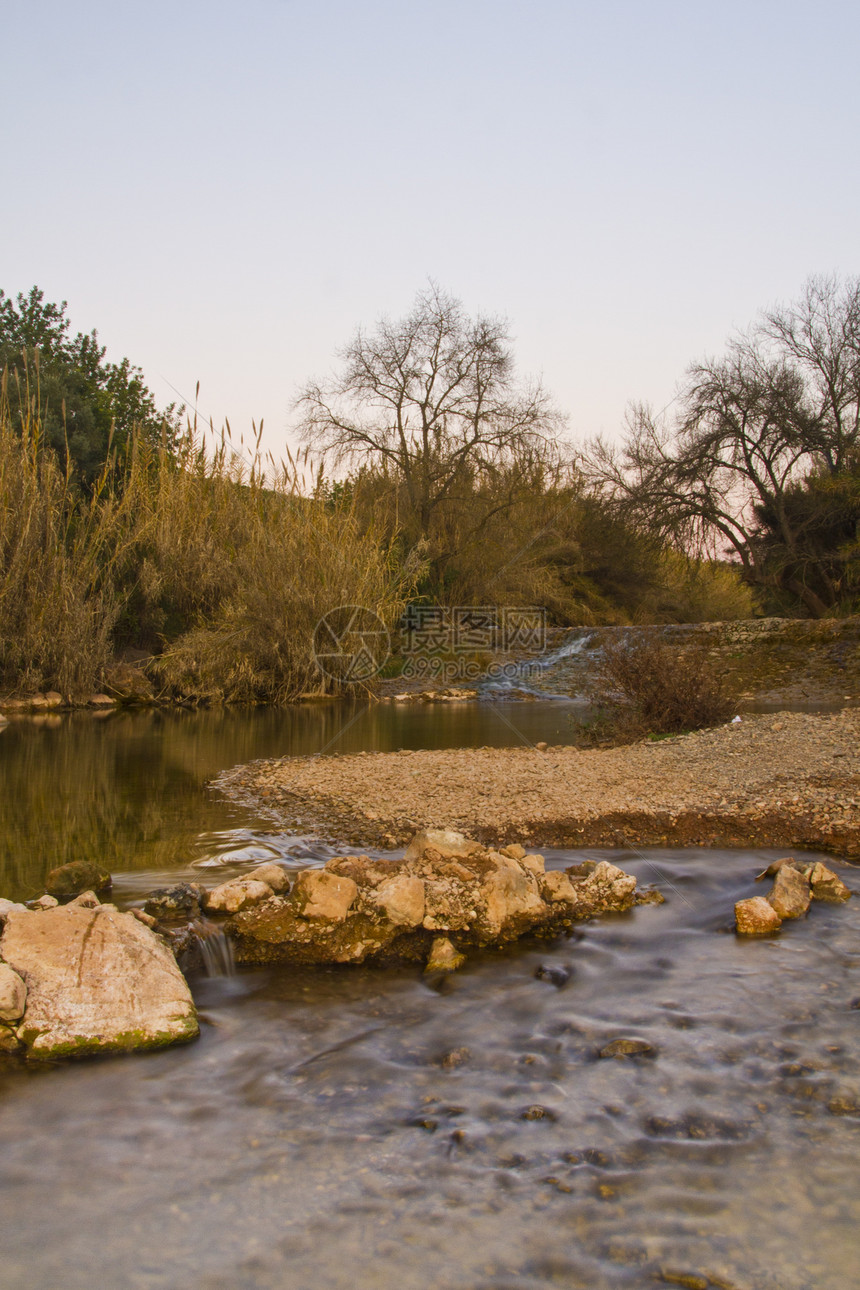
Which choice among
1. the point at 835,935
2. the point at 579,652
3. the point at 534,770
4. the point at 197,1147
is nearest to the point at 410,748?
the point at 534,770

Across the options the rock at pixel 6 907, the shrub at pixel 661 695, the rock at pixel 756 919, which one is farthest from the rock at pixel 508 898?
the shrub at pixel 661 695

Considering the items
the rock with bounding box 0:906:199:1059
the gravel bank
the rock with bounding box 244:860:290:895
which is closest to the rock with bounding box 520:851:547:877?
the gravel bank

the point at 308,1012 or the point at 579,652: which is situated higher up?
the point at 579,652

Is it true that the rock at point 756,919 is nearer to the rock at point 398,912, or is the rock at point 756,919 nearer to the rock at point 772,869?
the rock at point 772,869

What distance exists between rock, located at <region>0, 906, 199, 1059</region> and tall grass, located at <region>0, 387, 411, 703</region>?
11913mm

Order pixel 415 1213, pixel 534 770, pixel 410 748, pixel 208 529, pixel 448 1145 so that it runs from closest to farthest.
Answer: pixel 415 1213, pixel 448 1145, pixel 534 770, pixel 410 748, pixel 208 529

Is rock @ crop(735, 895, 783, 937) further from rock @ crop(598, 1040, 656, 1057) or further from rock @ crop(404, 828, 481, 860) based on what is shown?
rock @ crop(404, 828, 481, 860)

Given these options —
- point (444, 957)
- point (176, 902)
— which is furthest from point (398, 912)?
point (176, 902)

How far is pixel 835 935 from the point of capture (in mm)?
3896

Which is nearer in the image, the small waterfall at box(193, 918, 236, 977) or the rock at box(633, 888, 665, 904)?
the small waterfall at box(193, 918, 236, 977)

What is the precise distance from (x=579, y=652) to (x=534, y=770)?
14393mm

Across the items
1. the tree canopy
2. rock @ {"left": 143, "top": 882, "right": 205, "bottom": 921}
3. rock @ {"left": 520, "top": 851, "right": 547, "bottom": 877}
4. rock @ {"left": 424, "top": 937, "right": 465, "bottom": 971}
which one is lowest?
rock @ {"left": 424, "top": 937, "right": 465, "bottom": 971}

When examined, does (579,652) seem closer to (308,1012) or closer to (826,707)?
(826,707)

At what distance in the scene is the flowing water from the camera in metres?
2.04
